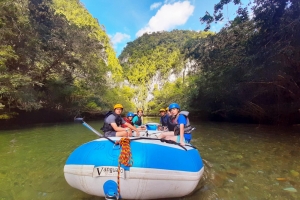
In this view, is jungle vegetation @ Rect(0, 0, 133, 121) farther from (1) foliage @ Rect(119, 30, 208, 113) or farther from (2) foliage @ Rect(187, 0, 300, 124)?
(1) foliage @ Rect(119, 30, 208, 113)

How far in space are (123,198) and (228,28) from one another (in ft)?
42.0

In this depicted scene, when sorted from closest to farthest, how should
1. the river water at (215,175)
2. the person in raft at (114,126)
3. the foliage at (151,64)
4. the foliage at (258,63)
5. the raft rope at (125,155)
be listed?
the raft rope at (125,155), the river water at (215,175), the person in raft at (114,126), the foliage at (258,63), the foliage at (151,64)

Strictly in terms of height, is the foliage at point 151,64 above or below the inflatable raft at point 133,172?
above

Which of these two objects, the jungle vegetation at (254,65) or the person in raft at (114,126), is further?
the jungle vegetation at (254,65)

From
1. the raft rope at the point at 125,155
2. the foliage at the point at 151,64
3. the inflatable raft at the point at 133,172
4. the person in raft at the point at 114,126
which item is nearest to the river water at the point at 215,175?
the inflatable raft at the point at 133,172

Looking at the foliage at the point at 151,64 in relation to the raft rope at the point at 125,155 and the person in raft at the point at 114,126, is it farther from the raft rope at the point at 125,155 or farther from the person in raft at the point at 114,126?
the raft rope at the point at 125,155

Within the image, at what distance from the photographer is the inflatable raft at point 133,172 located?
297 cm

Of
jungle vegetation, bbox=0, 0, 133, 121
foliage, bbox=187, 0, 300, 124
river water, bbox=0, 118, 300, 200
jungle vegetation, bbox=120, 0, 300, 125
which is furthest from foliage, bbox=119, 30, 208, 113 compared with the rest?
river water, bbox=0, 118, 300, 200

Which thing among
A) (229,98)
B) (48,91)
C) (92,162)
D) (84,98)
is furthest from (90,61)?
(92,162)

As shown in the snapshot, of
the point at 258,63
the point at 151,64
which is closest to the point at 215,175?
the point at 258,63

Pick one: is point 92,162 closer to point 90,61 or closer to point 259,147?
point 259,147

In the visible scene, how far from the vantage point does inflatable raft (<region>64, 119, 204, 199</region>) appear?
2971 millimetres

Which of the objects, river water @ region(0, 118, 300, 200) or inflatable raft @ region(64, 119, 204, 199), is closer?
inflatable raft @ region(64, 119, 204, 199)

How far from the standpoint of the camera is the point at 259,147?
7.59m
